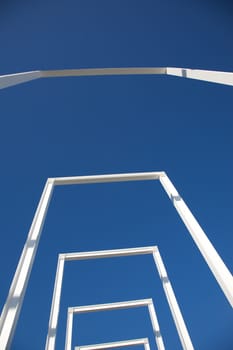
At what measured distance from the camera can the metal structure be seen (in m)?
3.21

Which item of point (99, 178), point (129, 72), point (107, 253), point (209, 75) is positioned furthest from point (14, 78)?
point (107, 253)

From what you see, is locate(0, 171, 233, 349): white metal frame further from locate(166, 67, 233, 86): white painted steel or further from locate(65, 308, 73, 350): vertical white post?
locate(65, 308, 73, 350): vertical white post

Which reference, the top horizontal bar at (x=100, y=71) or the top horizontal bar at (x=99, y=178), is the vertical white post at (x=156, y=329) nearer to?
the top horizontal bar at (x=99, y=178)

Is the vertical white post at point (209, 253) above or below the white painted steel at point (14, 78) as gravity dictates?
below

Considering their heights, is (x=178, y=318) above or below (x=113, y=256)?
below

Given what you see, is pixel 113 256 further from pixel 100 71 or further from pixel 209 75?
pixel 209 75

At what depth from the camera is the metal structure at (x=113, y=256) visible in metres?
3.21

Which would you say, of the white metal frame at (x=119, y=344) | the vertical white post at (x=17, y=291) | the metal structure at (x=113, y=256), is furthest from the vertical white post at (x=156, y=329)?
the vertical white post at (x=17, y=291)

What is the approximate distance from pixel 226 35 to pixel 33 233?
140 inches

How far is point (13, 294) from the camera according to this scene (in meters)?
1.65

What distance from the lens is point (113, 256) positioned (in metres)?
4.53

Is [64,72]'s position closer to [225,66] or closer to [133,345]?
[225,66]

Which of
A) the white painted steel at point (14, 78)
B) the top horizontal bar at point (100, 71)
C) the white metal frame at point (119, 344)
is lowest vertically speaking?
the white painted steel at point (14, 78)

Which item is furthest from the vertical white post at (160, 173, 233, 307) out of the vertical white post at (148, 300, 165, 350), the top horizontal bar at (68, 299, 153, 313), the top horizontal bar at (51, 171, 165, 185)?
the top horizontal bar at (68, 299, 153, 313)
